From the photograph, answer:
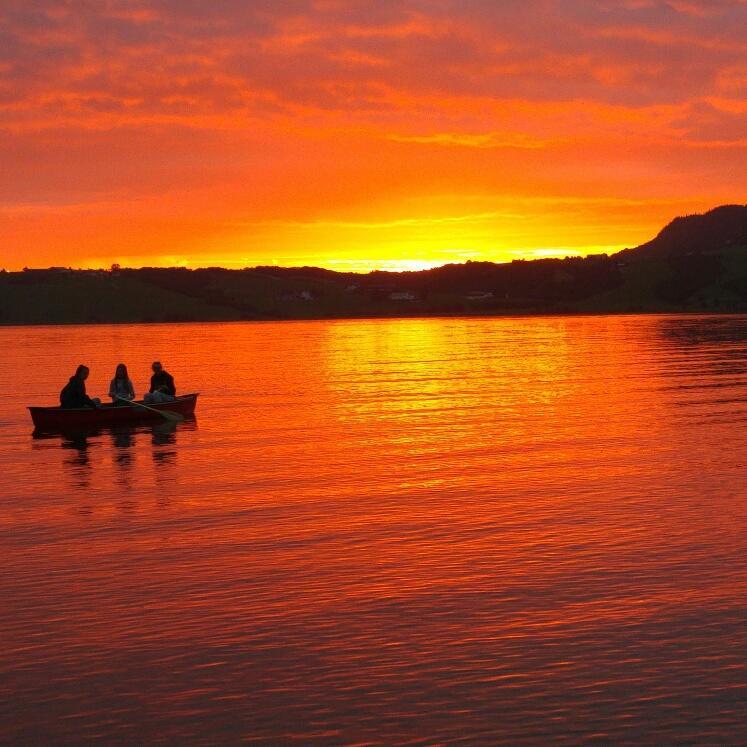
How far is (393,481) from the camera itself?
2688 centimetres

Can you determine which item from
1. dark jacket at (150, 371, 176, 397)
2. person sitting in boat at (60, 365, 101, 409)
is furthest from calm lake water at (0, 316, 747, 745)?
dark jacket at (150, 371, 176, 397)

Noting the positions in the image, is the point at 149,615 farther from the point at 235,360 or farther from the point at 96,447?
the point at 235,360

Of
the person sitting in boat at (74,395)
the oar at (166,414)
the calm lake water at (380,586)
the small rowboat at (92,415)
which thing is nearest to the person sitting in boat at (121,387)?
the oar at (166,414)

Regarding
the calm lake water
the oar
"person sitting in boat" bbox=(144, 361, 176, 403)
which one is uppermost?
"person sitting in boat" bbox=(144, 361, 176, 403)

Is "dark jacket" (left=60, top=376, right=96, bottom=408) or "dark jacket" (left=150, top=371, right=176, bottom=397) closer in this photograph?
"dark jacket" (left=60, top=376, right=96, bottom=408)

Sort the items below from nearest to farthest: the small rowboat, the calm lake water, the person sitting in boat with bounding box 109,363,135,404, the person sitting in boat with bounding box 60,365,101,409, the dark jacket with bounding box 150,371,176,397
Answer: the calm lake water
the small rowboat
the person sitting in boat with bounding box 60,365,101,409
the person sitting in boat with bounding box 109,363,135,404
the dark jacket with bounding box 150,371,176,397

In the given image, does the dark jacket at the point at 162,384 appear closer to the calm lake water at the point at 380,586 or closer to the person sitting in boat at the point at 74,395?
the person sitting in boat at the point at 74,395

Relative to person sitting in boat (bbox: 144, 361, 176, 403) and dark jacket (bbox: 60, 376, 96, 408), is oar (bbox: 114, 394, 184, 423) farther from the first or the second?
dark jacket (bbox: 60, 376, 96, 408)

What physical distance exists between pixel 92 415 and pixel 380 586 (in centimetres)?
2648

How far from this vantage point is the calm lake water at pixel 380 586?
1145 centimetres

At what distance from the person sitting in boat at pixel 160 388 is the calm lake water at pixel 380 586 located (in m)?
4.41

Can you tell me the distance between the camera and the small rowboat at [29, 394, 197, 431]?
39625 mm

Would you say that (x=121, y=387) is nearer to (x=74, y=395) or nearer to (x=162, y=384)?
(x=74, y=395)

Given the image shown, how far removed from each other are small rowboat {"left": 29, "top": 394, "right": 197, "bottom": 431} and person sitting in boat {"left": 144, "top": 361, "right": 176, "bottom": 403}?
0.47 meters
